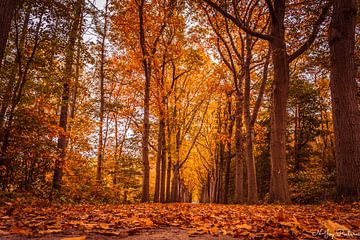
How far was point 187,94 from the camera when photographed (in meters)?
21.8

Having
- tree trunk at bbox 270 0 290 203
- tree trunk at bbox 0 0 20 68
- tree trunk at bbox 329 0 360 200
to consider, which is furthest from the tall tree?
tree trunk at bbox 0 0 20 68

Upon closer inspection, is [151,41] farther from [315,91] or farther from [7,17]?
[315,91]

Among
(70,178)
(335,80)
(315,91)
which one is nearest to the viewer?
(335,80)

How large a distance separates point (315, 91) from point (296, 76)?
285 cm

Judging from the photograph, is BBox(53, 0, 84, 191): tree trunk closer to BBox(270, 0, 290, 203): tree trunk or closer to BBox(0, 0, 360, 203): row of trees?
BBox(0, 0, 360, 203): row of trees

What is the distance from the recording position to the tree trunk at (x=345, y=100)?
240 inches

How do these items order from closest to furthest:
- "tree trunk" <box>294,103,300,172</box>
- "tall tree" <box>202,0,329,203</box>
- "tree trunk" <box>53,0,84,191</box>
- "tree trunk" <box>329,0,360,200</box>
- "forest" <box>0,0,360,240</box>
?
"forest" <box>0,0,360,240</box>
"tree trunk" <box>329,0,360,200</box>
"tall tree" <box>202,0,329,203</box>
"tree trunk" <box>53,0,84,191</box>
"tree trunk" <box>294,103,300,172</box>

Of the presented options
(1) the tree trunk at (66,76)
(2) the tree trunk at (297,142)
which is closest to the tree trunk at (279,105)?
(1) the tree trunk at (66,76)

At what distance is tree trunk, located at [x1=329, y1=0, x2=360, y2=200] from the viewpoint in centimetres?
609

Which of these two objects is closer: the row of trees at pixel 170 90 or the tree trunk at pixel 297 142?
the row of trees at pixel 170 90

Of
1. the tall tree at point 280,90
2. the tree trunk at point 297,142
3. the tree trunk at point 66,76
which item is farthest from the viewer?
the tree trunk at point 297,142

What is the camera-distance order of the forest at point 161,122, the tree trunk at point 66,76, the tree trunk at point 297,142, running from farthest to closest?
1. the tree trunk at point 297,142
2. the tree trunk at point 66,76
3. the forest at point 161,122

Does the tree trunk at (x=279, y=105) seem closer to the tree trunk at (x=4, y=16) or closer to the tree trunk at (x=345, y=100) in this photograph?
the tree trunk at (x=345, y=100)

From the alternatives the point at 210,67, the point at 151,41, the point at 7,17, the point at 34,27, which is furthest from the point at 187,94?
the point at 7,17
